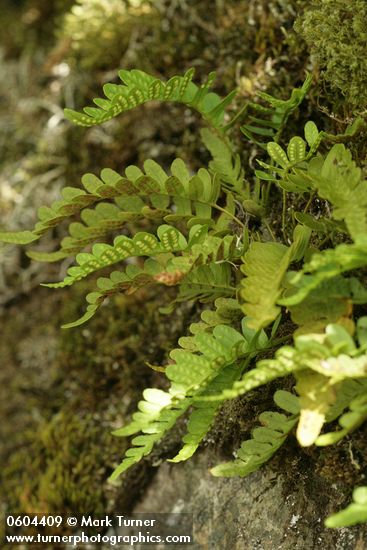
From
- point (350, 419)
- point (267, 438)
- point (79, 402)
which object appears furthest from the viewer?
point (79, 402)

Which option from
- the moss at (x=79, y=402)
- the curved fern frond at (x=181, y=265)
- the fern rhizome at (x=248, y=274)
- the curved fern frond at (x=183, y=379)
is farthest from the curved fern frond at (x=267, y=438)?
the moss at (x=79, y=402)

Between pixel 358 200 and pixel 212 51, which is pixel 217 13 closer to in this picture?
pixel 212 51

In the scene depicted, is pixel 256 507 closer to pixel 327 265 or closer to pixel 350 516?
pixel 350 516

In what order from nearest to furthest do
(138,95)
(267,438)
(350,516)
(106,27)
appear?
(350,516) → (267,438) → (138,95) → (106,27)

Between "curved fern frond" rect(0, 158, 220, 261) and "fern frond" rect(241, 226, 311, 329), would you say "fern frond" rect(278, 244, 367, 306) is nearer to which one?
"fern frond" rect(241, 226, 311, 329)

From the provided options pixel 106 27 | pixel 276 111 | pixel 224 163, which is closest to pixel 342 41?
pixel 276 111

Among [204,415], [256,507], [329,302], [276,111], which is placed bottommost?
[256,507]

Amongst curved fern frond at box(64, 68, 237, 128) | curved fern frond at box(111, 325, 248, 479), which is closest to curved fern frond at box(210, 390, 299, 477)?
curved fern frond at box(111, 325, 248, 479)

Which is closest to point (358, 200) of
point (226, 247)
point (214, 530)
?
point (226, 247)
